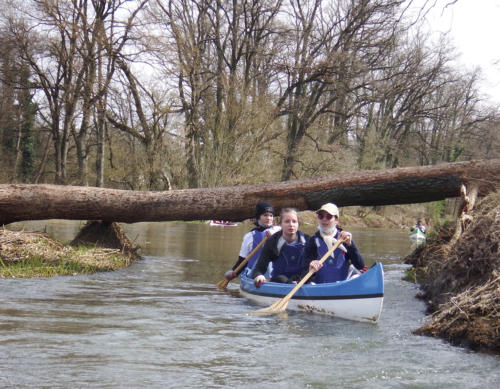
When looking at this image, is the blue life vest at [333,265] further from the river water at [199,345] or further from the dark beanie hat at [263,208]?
the dark beanie hat at [263,208]

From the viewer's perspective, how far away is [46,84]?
2566 cm

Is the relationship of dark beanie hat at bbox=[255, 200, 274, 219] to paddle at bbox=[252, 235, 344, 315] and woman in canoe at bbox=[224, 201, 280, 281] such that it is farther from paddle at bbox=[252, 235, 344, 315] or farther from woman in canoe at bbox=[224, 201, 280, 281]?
paddle at bbox=[252, 235, 344, 315]

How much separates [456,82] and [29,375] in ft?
105

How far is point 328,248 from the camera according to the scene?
7230 mm

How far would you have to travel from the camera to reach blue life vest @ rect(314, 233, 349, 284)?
23.8ft

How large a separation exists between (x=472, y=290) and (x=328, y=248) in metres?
1.81

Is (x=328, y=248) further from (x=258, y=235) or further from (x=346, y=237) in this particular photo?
(x=258, y=235)

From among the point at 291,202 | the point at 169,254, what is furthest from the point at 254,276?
the point at 169,254

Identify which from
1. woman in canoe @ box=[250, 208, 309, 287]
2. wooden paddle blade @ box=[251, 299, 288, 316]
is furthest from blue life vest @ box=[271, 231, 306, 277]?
wooden paddle blade @ box=[251, 299, 288, 316]

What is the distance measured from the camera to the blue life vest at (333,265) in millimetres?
7262

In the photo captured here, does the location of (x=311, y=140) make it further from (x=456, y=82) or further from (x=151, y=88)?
(x=456, y=82)

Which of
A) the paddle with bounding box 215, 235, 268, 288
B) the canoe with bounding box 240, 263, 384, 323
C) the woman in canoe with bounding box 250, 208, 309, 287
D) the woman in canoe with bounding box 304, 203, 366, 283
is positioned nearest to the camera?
the canoe with bounding box 240, 263, 384, 323

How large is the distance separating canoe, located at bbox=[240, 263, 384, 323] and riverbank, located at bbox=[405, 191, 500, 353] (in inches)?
26.0

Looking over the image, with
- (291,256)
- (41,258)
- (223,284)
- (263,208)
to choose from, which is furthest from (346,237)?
(41,258)
